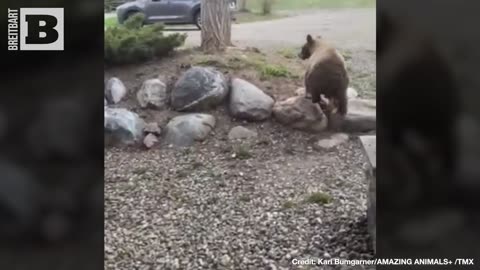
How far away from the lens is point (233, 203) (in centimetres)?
288

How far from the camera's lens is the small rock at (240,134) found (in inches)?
114

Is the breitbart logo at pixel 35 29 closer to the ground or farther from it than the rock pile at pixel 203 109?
farther from it

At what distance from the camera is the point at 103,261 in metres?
2.90

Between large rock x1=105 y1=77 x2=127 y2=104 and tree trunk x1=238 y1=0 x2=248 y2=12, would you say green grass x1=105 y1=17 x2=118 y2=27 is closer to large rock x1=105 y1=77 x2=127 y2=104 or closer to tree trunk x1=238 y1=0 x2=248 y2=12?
large rock x1=105 y1=77 x2=127 y2=104

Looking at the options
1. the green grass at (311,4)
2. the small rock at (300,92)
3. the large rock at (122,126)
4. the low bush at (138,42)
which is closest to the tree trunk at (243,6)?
the green grass at (311,4)

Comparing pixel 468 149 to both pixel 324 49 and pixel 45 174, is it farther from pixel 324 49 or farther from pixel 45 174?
pixel 45 174

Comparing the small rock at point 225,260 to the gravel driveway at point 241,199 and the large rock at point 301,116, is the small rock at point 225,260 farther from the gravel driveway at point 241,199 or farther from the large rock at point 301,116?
the large rock at point 301,116

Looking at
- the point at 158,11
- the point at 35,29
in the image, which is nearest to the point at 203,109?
the point at 158,11

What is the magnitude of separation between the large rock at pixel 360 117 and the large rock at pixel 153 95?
0.80 meters

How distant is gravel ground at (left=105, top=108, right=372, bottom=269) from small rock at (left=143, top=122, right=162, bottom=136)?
8 cm

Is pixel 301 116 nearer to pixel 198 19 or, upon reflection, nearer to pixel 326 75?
pixel 326 75

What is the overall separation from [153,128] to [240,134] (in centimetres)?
38

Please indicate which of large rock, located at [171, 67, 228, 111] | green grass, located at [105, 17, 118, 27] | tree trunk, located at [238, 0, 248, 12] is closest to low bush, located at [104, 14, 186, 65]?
green grass, located at [105, 17, 118, 27]

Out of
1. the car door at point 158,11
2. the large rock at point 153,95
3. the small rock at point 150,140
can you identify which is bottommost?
the small rock at point 150,140
